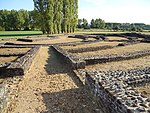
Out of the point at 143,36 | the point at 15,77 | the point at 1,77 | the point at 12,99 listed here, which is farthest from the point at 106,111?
the point at 143,36

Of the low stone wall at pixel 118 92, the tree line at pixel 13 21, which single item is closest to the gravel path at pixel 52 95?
the low stone wall at pixel 118 92

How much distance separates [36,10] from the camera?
163 feet

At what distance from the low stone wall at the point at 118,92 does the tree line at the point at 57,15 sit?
4123 cm

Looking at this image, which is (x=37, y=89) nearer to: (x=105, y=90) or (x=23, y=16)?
(x=105, y=90)

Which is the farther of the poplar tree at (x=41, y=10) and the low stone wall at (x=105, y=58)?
the poplar tree at (x=41, y=10)

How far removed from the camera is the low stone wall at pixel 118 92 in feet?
17.5

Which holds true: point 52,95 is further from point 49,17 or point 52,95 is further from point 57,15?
point 57,15

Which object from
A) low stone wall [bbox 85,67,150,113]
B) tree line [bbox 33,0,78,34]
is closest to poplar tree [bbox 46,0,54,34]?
tree line [bbox 33,0,78,34]

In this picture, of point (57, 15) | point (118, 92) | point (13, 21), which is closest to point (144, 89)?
point (118, 92)

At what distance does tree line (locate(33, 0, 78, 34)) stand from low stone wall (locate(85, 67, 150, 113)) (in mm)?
41228

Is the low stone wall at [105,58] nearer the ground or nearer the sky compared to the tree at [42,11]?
nearer the ground

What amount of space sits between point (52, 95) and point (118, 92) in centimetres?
311

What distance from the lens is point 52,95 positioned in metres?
8.50

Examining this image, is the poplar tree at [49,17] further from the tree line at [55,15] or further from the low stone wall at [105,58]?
the low stone wall at [105,58]
